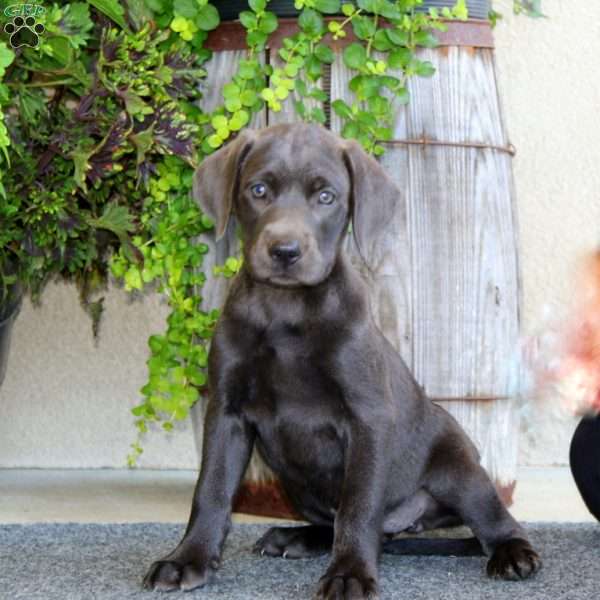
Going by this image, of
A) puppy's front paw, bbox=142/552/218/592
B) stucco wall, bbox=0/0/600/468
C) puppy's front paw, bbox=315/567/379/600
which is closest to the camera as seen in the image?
puppy's front paw, bbox=315/567/379/600

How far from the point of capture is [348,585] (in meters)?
2.28

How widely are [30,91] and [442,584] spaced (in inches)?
65.9

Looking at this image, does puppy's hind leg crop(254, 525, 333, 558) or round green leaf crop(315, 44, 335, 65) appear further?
round green leaf crop(315, 44, 335, 65)

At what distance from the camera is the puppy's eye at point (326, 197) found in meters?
2.60

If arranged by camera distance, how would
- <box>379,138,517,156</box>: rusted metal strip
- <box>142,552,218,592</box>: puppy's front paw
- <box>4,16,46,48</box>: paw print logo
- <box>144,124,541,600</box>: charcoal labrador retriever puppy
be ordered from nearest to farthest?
<box>142,552,218,592</box>: puppy's front paw < <box>144,124,541,600</box>: charcoal labrador retriever puppy < <box>4,16,46,48</box>: paw print logo < <box>379,138,517,156</box>: rusted metal strip

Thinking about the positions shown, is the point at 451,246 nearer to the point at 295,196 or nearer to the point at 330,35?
the point at 330,35

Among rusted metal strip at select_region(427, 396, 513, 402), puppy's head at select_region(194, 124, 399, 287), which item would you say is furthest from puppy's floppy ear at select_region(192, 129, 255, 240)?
rusted metal strip at select_region(427, 396, 513, 402)

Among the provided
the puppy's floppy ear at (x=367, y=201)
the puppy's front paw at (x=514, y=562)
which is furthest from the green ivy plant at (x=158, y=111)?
the puppy's front paw at (x=514, y=562)

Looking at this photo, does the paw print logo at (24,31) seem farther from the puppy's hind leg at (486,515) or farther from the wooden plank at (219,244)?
the puppy's hind leg at (486,515)

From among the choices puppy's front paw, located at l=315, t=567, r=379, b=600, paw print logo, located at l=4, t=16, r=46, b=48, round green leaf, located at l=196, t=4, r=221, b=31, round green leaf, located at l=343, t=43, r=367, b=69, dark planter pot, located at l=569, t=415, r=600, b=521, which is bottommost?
puppy's front paw, located at l=315, t=567, r=379, b=600

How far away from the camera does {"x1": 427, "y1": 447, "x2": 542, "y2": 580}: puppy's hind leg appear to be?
8.41 ft

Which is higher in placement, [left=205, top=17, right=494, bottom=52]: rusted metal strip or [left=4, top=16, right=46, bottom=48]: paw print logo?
[left=205, top=17, right=494, bottom=52]: rusted metal strip

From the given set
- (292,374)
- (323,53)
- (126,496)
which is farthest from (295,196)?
(126,496)

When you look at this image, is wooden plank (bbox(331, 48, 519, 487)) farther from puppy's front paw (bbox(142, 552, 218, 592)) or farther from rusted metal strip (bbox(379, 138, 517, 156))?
puppy's front paw (bbox(142, 552, 218, 592))
